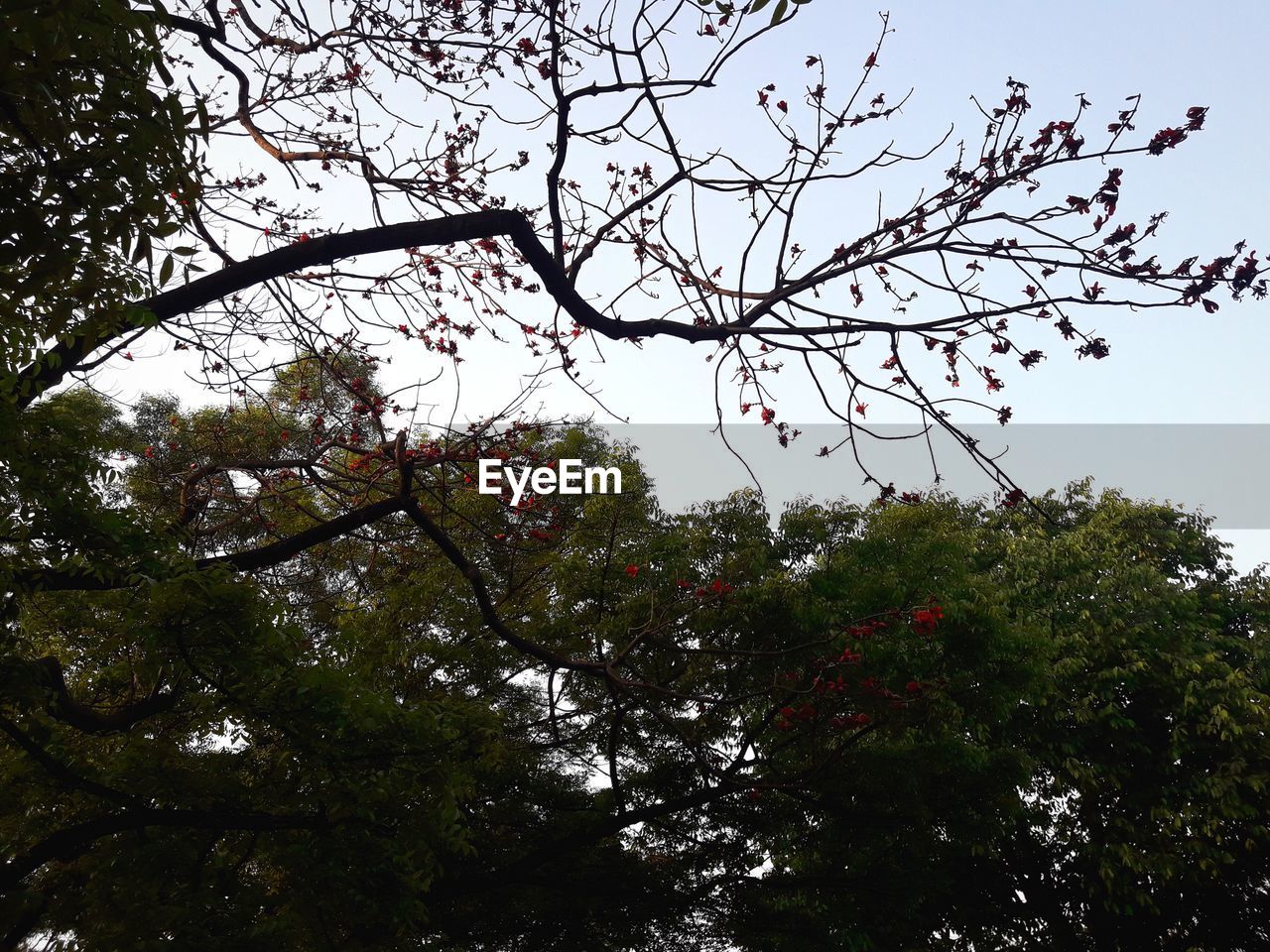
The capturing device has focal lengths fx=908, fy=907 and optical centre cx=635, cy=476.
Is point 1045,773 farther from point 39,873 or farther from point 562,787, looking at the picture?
point 39,873

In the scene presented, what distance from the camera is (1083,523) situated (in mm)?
14398

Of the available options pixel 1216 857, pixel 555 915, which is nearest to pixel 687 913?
pixel 555 915

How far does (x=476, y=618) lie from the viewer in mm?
8922

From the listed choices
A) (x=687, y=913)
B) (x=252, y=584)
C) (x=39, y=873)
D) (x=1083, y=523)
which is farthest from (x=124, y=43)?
(x=1083, y=523)

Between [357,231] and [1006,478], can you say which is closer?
[1006,478]

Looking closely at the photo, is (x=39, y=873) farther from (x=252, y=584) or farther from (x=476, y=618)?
(x=252, y=584)

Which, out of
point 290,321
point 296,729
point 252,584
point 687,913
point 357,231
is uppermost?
point 290,321

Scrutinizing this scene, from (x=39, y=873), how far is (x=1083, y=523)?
14120 millimetres

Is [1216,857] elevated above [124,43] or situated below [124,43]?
below

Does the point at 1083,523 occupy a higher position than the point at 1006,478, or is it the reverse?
the point at 1083,523

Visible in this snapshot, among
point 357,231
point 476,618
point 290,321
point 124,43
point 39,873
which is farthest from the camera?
point 476,618

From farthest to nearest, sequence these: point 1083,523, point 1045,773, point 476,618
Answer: point 1083,523
point 1045,773
point 476,618

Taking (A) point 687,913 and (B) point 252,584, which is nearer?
(B) point 252,584

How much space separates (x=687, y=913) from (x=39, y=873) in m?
6.02
